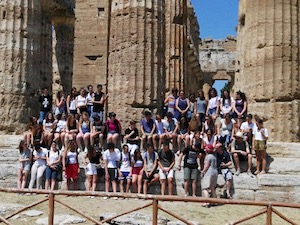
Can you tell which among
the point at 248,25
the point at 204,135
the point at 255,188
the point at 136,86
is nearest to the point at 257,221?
the point at 255,188

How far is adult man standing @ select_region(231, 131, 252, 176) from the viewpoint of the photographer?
12.2 m

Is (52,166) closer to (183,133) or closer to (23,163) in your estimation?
(23,163)

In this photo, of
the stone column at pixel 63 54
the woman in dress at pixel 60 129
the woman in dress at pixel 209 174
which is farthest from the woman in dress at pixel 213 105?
the stone column at pixel 63 54

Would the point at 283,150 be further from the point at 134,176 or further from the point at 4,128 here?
the point at 4,128

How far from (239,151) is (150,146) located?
7.18 feet

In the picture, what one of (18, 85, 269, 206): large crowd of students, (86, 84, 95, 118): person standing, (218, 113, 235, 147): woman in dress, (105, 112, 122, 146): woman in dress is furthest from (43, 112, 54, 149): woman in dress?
(218, 113, 235, 147): woman in dress

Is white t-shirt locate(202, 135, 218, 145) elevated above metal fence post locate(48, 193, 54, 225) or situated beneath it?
elevated above

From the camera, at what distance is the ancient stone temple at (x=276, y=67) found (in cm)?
1409

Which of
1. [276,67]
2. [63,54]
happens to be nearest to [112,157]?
[276,67]

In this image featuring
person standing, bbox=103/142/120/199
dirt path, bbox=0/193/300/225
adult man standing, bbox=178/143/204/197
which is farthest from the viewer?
person standing, bbox=103/142/120/199

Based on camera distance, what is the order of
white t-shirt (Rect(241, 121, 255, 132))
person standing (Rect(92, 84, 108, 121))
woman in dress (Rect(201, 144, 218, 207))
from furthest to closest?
1. person standing (Rect(92, 84, 108, 121))
2. white t-shirt (Rect(241, 121, 255, 132))
3. woman in dress (Rect(201, 144, 218, 207))

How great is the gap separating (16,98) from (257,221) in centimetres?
917

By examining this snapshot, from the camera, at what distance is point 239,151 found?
12234 mm

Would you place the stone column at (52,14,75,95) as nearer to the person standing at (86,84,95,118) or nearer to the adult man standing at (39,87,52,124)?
the adult man standing at (39,87,52,124)
